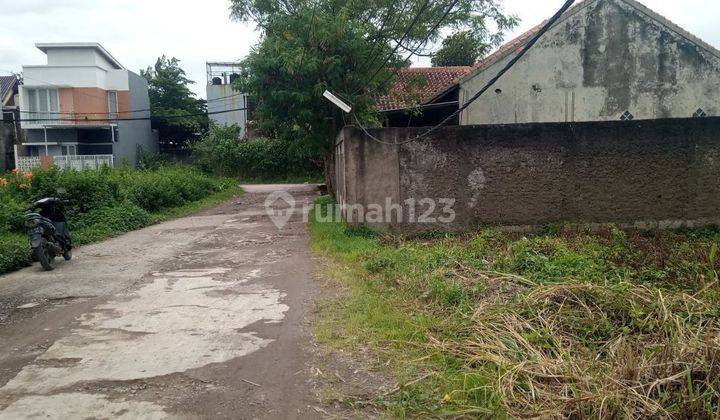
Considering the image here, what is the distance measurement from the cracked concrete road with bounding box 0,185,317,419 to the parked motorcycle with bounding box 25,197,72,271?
0.24m

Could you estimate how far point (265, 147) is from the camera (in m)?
33.9

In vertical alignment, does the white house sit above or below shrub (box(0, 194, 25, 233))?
above

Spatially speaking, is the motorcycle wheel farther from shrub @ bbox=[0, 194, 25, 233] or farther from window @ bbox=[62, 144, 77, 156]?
window @ bbox=[62, 144, 77, 156]

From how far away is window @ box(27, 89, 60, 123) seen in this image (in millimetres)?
30922

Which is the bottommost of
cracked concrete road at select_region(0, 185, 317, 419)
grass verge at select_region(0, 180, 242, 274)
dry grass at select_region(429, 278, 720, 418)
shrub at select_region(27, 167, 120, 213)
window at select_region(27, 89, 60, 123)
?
cracked concrete road at select_region(0, 185, 317, 419)

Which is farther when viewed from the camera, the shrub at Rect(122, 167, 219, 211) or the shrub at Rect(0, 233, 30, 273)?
the shrub at Rect(122, 167, 219, 211)

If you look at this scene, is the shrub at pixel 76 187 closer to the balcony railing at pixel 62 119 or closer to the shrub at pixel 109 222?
the shrub at pixel 109 222

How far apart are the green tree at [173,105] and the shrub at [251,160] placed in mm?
5914

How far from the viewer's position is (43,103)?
102 feet

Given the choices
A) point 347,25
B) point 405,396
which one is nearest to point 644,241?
point 405,396

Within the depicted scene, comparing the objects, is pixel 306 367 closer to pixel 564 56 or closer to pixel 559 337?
pixel 559 337

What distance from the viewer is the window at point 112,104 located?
32.4m

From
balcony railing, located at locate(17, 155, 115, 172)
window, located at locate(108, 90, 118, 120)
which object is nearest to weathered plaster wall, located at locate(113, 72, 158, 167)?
window, located at locate(108, 90, 118, 120)

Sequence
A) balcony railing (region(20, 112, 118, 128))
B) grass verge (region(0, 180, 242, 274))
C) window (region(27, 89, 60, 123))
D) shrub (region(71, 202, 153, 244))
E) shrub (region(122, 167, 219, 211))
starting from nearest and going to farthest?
grass verge (region(0, 180, 242, 274))
shrub (region(71, 202, 153, 244))
shrub (region(122, 167, 219, 211))
balcony railing (region(20, 112, 118, 128))
window (region(27, 89, 60, 123))
